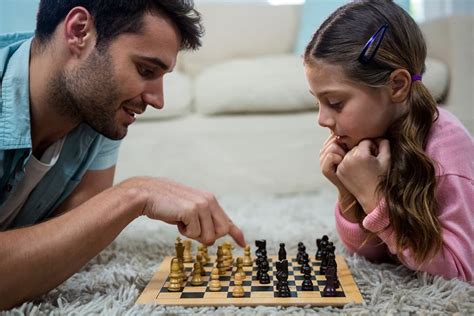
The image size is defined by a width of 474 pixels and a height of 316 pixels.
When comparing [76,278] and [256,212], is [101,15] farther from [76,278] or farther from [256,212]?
[256,212]

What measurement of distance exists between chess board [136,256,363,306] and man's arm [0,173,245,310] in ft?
0.40

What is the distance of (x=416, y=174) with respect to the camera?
1248mm

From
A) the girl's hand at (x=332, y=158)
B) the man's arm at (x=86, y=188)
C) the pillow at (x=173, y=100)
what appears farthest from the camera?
the pillow at (x=173, y=100)

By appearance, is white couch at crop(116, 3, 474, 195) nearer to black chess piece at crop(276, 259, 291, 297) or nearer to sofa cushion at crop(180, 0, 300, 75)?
sofa cushion at crop(180, 0, 300, 75)

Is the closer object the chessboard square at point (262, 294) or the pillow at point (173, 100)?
the chessboard square at point (262, 294)

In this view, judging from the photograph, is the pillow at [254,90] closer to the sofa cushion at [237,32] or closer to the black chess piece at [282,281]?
the sofa cushion at [237,32]

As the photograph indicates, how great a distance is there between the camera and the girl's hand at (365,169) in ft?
4.25

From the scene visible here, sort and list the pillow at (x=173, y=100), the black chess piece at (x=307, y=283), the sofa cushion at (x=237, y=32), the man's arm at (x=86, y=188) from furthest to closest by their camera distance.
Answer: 1. the sofa cushion at (x=237, y=32)
2. the pillow at (x=173, y=100)
3. the man's arm at (x=86, y=188)
4. the black chess piece at (x=307, y=283)

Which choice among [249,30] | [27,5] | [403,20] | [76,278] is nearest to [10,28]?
[27,5]

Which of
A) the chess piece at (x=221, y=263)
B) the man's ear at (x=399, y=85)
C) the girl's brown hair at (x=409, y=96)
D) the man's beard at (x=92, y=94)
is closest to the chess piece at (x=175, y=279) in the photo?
the chess piece at (x=221, y=263)

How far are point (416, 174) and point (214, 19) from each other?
2069mm

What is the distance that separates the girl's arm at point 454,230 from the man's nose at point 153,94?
60 centimetres

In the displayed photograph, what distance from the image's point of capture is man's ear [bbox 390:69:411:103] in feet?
4.30

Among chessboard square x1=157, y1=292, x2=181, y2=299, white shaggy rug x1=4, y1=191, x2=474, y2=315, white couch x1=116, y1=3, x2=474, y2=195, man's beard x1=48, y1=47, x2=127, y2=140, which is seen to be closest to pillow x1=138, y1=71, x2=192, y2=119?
white couch x1=116, y1=3, x2=474, y2=195
